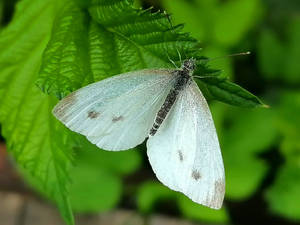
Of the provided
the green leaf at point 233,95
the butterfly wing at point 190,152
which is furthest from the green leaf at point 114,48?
the butterfly wing at point 190,152

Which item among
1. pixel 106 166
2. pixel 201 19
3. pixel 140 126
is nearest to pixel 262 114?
pixel 201 19

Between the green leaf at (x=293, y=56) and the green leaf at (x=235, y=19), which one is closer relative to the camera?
the green leaf at (x=235, y=19)

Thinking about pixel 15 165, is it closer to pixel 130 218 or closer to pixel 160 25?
pixel 130 218

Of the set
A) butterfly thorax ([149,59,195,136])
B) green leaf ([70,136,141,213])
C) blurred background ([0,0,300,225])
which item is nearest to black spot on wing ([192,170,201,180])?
butterfly thorax ([149,59,195,136])

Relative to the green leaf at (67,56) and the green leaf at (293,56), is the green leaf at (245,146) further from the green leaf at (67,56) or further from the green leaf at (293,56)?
the green leaf at (67,56)

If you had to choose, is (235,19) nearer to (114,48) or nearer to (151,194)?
(151,194)

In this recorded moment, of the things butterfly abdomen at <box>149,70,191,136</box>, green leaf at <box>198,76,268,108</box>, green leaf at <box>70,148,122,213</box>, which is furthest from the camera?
green leaf at <box>70,148,122,213</box>

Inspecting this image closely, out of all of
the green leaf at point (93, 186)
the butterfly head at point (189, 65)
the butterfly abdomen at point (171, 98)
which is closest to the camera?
the butterfly head at point (189, 65)

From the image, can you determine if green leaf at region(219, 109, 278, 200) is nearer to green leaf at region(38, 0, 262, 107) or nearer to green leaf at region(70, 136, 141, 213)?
green leaf at region(70, 136, 141, 213)
